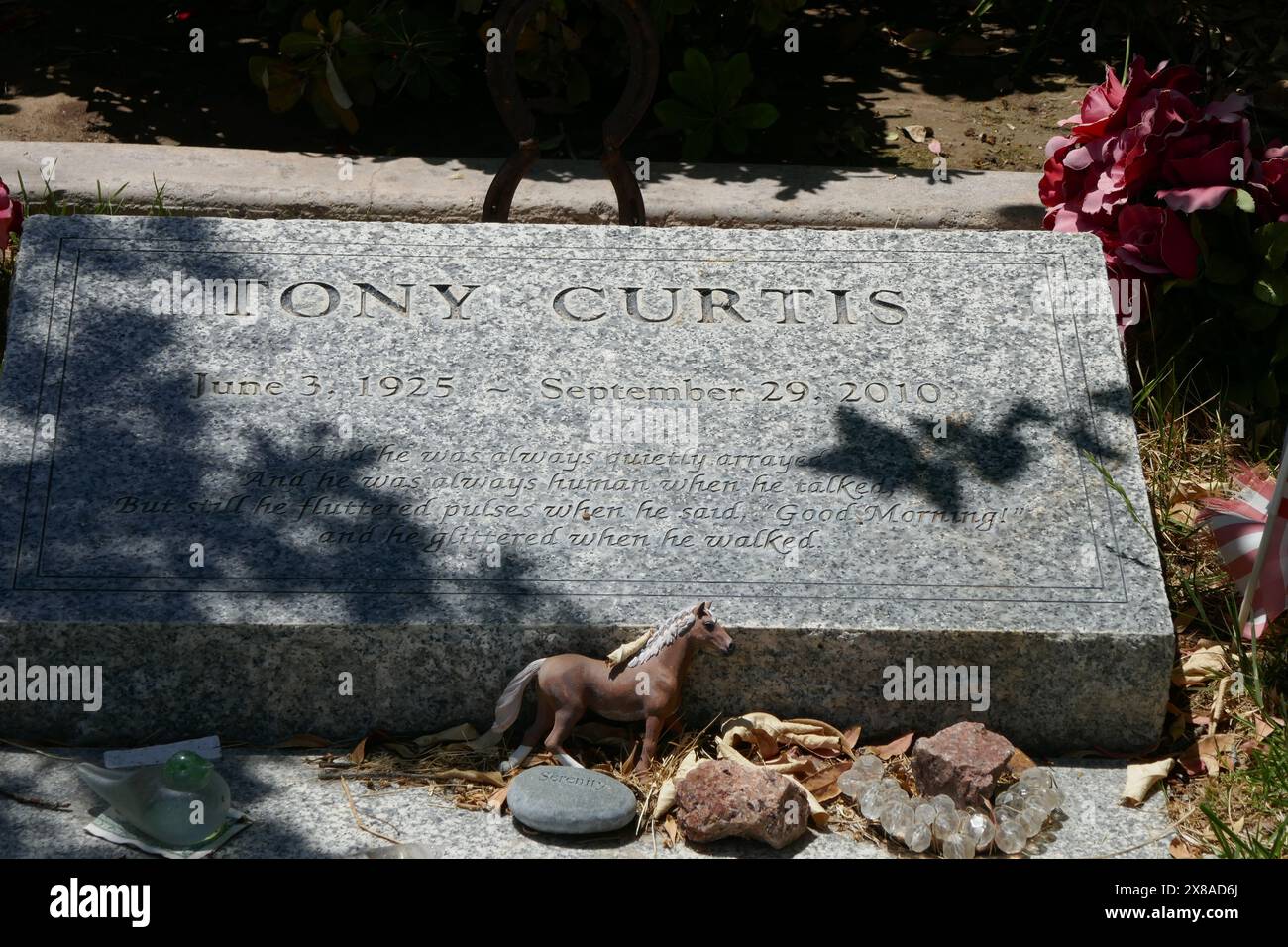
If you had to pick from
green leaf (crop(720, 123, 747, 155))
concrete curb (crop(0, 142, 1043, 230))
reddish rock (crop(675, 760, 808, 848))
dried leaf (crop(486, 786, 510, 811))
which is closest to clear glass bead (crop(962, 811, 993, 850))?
reddish rock (crop(675, 760, 808, 848))

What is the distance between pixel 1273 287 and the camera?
420 centimetres

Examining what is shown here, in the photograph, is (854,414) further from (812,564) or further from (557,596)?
(557,596)

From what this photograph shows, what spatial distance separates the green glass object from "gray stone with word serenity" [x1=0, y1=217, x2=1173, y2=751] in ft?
1.05

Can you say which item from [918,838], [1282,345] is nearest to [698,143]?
[1282,345]

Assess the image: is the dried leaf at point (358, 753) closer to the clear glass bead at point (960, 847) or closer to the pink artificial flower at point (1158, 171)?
the clear glass bead at point (960, 847)

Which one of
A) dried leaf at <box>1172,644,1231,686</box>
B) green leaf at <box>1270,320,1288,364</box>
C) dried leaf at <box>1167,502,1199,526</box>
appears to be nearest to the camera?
dried leaf at <box>1172,644,1231,686</box>

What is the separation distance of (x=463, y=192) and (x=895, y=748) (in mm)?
2886

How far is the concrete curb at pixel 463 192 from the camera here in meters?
5.10

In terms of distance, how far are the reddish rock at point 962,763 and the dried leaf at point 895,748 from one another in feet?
0.36

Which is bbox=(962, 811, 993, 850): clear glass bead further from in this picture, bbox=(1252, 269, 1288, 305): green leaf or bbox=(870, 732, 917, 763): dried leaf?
bbox=(1252, 269, 1288, 305): green leaf

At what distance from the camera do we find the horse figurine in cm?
305

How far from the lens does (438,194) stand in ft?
17.0

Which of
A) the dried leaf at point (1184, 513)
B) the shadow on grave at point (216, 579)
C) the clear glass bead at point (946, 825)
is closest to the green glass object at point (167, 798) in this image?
the shadow on grave at point (216, 579)

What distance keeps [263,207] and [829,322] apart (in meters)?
2.42
